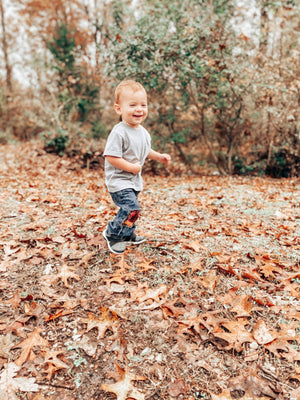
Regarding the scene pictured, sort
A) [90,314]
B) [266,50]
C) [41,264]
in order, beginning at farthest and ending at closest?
[266,50] < [41,264] < [90,314]

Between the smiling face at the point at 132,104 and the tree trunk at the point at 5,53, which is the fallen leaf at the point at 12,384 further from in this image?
the tree trunk at the point at 5,53

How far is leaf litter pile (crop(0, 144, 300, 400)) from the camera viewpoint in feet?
6.03

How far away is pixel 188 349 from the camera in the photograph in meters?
2.03

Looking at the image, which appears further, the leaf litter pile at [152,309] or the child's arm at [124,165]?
the child's arm at [124,165]

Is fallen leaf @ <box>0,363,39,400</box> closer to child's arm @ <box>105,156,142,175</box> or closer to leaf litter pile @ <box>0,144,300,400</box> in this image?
leaf litter pile @ <box>0,144,300,400</box>

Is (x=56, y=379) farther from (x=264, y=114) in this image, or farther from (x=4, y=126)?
(x=4, y=126)

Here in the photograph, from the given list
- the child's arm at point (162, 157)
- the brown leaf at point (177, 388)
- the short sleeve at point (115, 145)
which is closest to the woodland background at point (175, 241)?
the brown leaf at point (177, 388)

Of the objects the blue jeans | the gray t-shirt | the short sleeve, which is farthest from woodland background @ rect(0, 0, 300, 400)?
the short sleeve

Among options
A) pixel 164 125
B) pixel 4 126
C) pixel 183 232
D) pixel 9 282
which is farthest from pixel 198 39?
pixel 4 126

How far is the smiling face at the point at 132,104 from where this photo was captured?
8.66 feet

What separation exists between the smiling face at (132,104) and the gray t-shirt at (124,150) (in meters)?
0.11

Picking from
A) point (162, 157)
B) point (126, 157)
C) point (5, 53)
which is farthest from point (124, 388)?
point (5, 53)

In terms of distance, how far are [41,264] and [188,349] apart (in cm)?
164

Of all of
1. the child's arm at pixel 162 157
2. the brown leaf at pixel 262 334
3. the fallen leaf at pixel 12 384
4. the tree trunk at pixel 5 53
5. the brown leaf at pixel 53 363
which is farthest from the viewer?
the tree trunk at pixel 5 53
